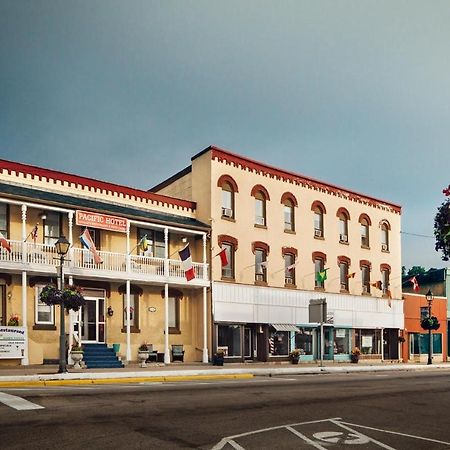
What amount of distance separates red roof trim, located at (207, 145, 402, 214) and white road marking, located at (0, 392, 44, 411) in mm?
22042

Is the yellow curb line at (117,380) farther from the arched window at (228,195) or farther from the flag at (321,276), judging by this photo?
the flag at (321,276)

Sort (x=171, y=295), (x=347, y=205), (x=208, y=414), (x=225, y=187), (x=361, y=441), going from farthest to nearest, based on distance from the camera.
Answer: (x=347, y=205), (x=225, y=187), (x=171, y=295), (x=208, y=414), (x=361, y=441)

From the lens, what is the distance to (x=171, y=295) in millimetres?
32562

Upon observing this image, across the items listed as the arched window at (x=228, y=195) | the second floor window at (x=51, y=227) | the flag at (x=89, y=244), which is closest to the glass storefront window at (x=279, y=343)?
the arched window at (x=228, y=195)

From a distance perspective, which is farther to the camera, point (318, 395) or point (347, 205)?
point (347, 205)

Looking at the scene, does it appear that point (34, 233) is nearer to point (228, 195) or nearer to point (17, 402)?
point (228, 195)

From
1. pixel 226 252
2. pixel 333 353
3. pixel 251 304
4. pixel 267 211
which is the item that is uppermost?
pixel 267 211

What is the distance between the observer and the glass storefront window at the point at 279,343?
118ft

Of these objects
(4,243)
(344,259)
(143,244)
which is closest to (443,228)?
(4,243)

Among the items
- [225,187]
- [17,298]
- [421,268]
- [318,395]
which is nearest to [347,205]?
[225,187]

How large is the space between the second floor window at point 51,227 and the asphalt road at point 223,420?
13205mm

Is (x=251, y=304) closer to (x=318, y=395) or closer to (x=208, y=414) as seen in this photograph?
(x=318, y=395)

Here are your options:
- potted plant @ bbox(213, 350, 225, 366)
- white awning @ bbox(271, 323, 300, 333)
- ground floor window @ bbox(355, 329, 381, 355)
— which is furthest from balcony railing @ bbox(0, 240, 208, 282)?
ground floor window @ bbox(355, 329, 381, 355)

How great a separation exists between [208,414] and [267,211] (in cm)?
2564
